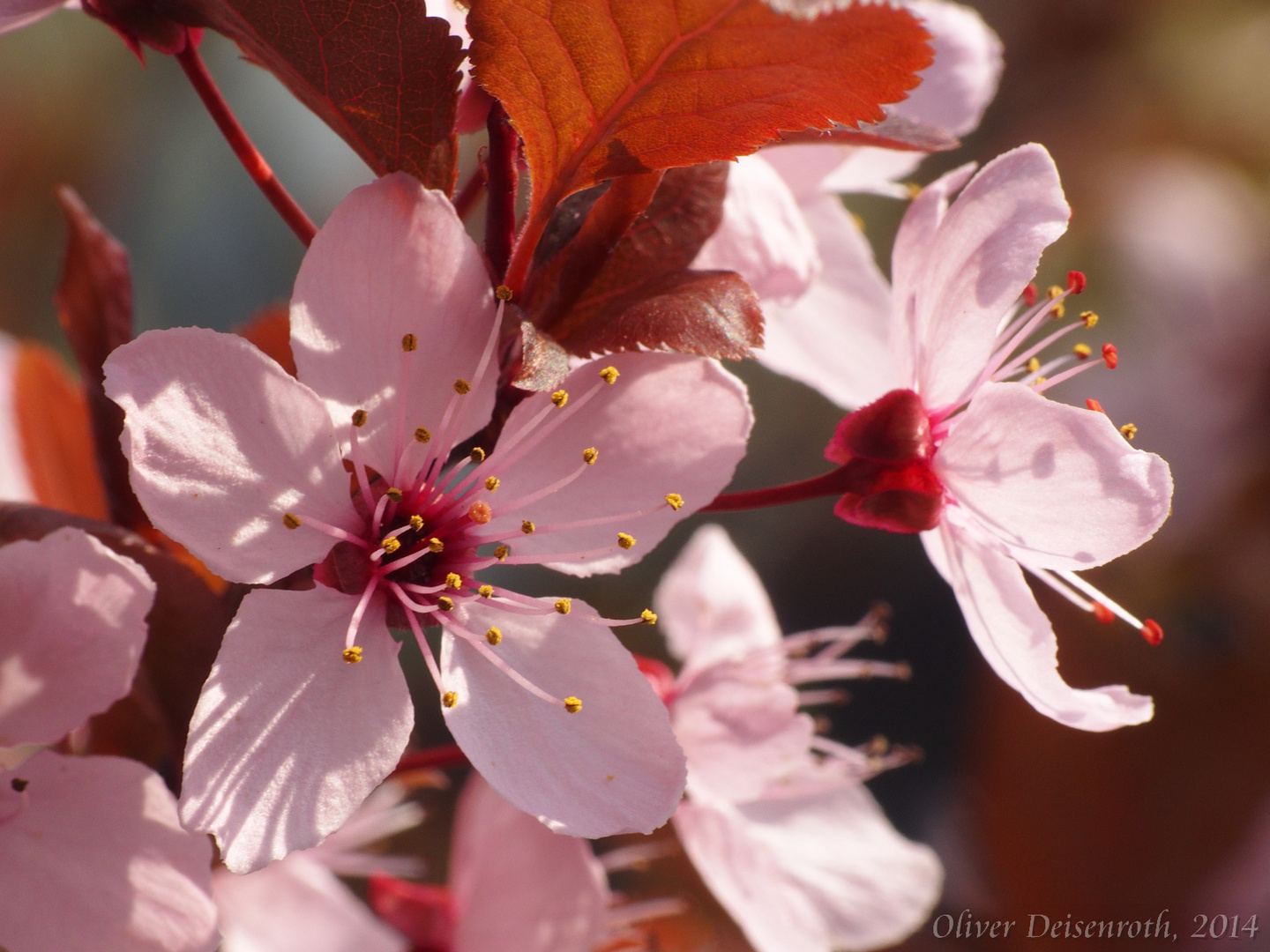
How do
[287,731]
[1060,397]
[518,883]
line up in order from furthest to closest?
[1060,397], [518,883], [287,731]

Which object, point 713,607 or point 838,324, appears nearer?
point 838,324

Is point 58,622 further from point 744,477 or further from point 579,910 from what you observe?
point 744,477

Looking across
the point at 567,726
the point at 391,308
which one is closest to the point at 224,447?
the point at 391,308

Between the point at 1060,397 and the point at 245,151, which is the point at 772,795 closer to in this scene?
the point at 245,151

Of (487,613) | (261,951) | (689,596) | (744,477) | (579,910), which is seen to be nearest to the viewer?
(487,613)

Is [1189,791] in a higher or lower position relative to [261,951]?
lower

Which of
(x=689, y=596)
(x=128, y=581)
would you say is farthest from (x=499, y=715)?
(x=689, y=596)

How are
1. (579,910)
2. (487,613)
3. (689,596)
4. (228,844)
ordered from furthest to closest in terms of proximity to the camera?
1. (689,596)
2. (579,910)
3. (487,613)
4. (228,844)
